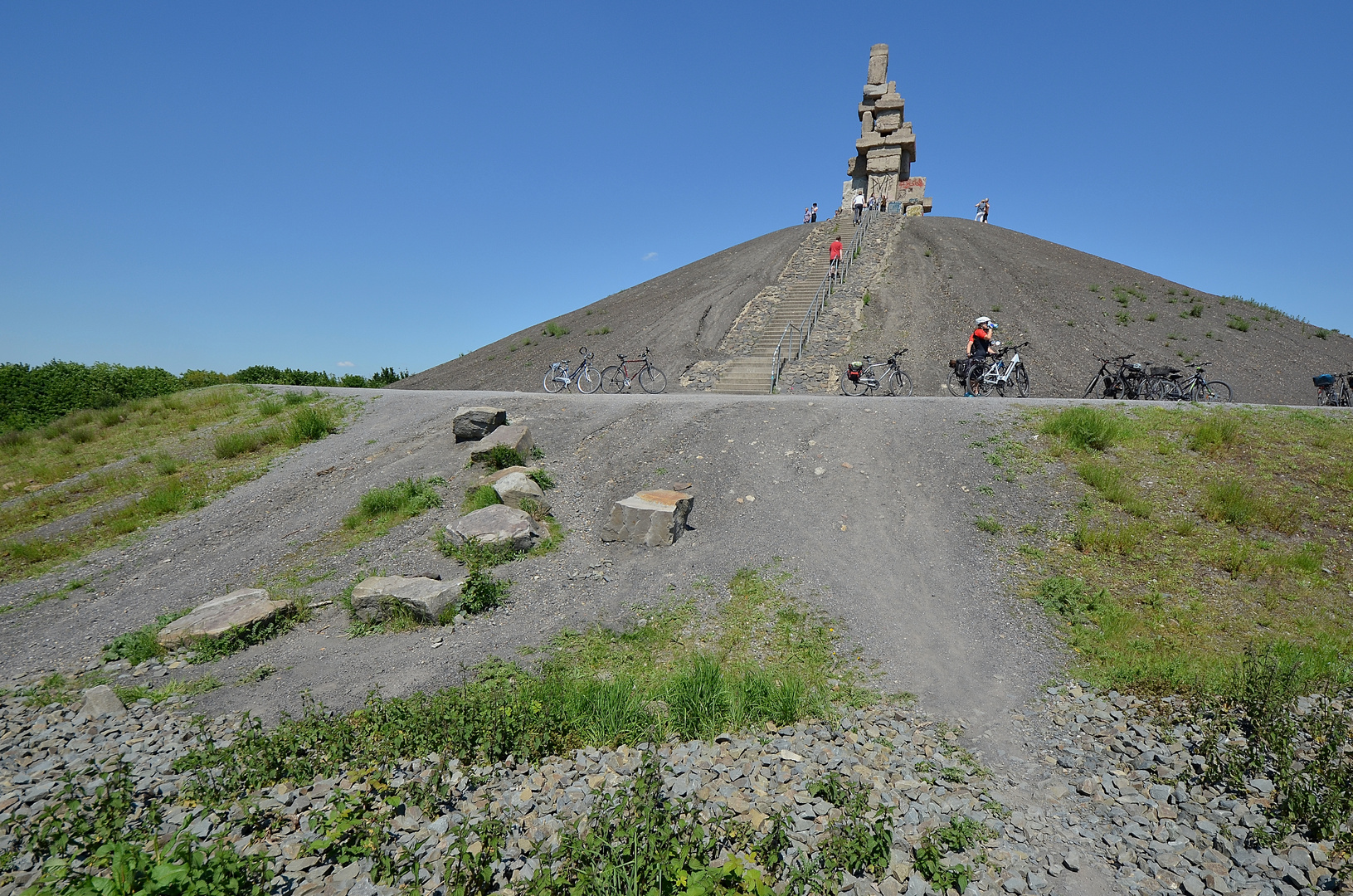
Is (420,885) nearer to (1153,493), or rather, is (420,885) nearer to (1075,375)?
(1153,493)

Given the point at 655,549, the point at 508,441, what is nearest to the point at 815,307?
the point at 508,441

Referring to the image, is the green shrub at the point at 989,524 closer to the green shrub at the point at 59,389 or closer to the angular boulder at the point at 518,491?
the angular boulder at the point at 518,491

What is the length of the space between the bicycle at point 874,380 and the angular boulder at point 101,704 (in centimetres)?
1650

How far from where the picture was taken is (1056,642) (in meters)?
6.74

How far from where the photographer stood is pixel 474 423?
12078 millimetres

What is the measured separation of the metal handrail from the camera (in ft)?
71.1

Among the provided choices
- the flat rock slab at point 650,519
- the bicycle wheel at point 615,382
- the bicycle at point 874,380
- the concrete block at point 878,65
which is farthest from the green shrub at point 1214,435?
the concrete block at point 878,65

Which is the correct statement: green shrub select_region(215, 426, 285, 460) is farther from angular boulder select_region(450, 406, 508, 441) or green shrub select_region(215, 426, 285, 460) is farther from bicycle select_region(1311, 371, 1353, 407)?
bicycle select_region(1311, 371, 1353, 407)

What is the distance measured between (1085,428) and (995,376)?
6140mm

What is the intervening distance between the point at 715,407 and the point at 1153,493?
783 cm

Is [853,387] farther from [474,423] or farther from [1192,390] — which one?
[474,423]

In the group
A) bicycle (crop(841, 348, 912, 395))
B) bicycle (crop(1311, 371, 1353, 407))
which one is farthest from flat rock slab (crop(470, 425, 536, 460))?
bicycle (crop(1311, 371, 1353, 407))

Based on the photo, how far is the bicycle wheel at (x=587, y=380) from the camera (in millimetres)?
18891

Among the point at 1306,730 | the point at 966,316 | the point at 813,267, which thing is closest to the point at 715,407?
the point at 1306,730
